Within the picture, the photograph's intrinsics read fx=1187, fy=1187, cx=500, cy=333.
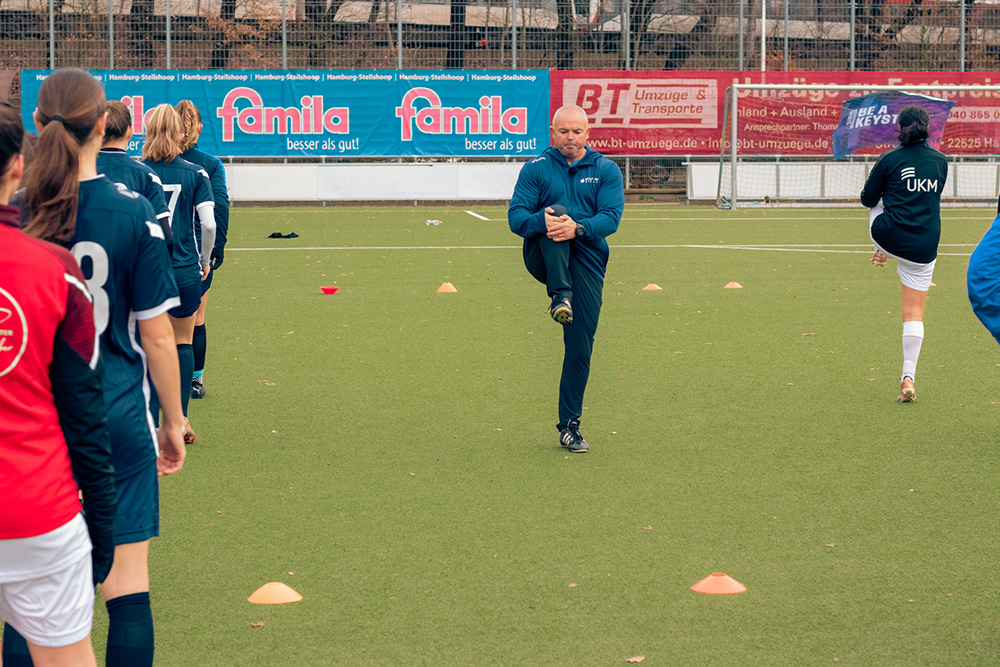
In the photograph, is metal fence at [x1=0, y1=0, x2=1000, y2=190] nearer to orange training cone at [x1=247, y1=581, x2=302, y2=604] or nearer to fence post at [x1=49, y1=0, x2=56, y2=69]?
fence post at [x1=49, y1=0, x2=56, y2=69]

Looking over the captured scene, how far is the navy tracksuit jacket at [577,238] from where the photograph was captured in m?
6.02

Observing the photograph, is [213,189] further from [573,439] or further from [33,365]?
[33,365]

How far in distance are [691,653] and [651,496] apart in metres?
1.76

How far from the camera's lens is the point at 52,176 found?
274 centimetres

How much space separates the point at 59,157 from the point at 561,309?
3.45 metres

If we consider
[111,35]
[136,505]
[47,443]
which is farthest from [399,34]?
[47,443]

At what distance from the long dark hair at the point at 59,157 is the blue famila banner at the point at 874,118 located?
25.9m

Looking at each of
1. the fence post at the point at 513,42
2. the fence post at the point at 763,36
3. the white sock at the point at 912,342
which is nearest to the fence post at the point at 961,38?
the fence post at the point at 763,36

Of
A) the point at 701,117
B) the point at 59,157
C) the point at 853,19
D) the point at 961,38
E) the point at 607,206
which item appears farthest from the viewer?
the point at 961,38

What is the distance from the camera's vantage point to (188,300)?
633 centimetres

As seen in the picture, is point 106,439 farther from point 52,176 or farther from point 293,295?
point 293,295

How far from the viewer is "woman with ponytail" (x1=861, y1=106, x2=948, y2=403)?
25.1 ft

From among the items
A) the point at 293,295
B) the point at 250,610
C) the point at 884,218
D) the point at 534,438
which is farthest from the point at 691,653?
the point at 293,295

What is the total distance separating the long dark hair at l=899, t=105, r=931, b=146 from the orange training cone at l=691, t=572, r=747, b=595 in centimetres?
439
